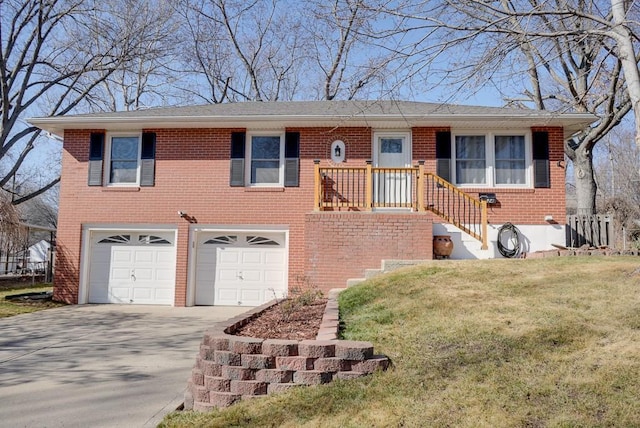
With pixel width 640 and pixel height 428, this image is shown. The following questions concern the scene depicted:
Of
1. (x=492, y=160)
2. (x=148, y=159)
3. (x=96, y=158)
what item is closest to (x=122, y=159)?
(x=96, y=158)

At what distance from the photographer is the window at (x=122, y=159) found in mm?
11609

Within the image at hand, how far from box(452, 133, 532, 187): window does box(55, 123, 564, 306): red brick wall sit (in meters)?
0.52

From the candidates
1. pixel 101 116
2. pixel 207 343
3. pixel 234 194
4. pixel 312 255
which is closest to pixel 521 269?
pixel 312 255

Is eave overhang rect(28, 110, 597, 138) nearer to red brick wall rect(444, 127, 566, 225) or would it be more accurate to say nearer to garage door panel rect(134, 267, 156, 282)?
red brick wall rect(444, 127, 566, 225)

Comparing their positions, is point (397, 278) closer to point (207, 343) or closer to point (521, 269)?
point (521, 269)

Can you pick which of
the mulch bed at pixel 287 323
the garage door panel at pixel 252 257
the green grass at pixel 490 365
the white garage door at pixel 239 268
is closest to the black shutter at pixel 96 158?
the white garage door at pixel 239 268

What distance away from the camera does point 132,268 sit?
11594mm

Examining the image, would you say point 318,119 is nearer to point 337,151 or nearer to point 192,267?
point 337,151

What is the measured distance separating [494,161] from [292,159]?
196 inches

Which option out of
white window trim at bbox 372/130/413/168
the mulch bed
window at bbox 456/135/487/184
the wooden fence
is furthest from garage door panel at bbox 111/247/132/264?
the wooden fence

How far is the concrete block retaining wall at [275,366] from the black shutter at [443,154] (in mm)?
7957

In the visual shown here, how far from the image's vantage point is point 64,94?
808 inches

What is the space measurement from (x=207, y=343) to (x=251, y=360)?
540mm

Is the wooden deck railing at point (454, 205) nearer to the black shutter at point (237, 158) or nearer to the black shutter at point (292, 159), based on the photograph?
the black shutter at point (292, 159)
